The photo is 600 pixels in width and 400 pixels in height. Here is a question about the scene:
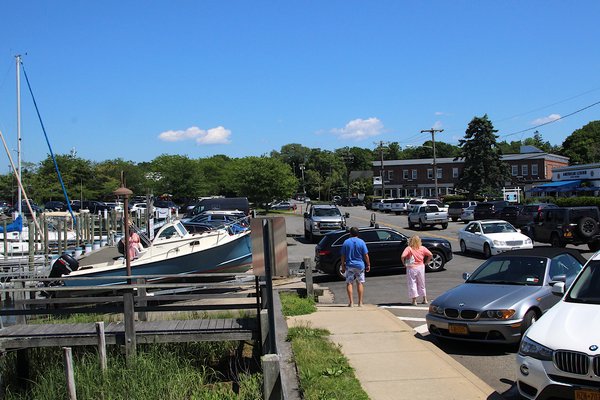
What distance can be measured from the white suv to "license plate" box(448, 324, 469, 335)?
7.42 ft

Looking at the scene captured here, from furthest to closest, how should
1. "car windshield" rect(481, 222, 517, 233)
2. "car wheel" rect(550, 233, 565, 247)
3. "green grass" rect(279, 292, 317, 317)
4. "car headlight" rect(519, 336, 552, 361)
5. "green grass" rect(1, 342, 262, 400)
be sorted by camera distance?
"car wheel" rect(550, 233, 565, 247), "car windshield" rect(481, 222, 517, 233), "green grass" rect(279, 292, 317, 317), "green grass" rect(1, 342, 262, 400), "car headlight" rect(519, 336, 552, 361)

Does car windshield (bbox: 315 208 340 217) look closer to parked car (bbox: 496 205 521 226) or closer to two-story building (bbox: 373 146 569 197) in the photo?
parked car (bbox: 496 205 521 226)

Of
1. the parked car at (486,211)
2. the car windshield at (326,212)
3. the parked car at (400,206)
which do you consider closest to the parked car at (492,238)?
the car windshield at (326,212)

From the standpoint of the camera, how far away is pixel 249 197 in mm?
44594

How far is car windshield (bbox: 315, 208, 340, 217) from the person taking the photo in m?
33.5

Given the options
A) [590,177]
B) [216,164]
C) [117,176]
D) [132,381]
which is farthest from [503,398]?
[216,164]

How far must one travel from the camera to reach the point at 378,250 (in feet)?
61.6

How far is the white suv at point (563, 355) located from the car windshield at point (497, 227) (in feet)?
56.1

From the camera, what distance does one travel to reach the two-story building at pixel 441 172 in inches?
3253

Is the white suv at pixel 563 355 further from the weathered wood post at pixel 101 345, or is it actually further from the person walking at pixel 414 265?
the person walking at pixel 414 265

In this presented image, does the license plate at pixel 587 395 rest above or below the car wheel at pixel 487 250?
above

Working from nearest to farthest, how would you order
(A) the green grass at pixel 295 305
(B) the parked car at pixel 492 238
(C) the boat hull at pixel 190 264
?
(A) the green grass at pixel 295 305, (C) the boat hull at pixel 190 264, (B) the parked car at pixel 492 238

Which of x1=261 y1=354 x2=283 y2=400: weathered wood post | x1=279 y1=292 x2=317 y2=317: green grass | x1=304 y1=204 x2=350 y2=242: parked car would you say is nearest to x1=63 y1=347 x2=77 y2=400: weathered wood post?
x1=261 y1=354 x2=283 y2=400: weathered wood post

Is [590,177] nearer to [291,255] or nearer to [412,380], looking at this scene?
[291,255]
